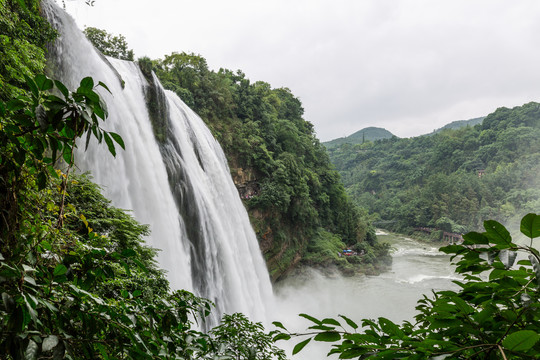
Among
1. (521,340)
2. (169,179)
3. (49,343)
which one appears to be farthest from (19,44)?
(521,340)

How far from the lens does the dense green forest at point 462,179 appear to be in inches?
1467

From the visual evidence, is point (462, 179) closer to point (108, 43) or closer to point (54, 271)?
point (108, 43)

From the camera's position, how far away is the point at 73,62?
6.76 metres

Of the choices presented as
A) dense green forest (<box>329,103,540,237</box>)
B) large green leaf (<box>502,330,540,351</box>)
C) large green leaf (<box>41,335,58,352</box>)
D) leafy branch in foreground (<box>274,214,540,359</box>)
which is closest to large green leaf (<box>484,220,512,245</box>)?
leafy branch in foreground (<box>274,214,540,359</box>)

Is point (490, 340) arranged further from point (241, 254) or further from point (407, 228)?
point (407, 228)

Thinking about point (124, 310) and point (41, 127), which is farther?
point (124, 310)

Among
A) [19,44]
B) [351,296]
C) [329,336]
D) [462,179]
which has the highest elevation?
[19,44]

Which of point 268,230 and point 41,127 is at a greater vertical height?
point 41,127

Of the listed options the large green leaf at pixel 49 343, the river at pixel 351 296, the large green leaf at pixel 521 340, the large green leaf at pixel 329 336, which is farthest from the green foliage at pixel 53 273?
the river at pixel 351 296

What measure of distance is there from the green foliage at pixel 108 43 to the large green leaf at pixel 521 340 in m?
15.5

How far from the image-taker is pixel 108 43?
1346 centimetres

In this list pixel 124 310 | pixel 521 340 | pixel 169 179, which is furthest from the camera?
pixel 169 179

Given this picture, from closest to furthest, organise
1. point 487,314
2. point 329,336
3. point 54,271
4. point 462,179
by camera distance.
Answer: point 487,314
point 329,336
point 54,271
point 462,179

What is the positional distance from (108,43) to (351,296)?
1686 cm
